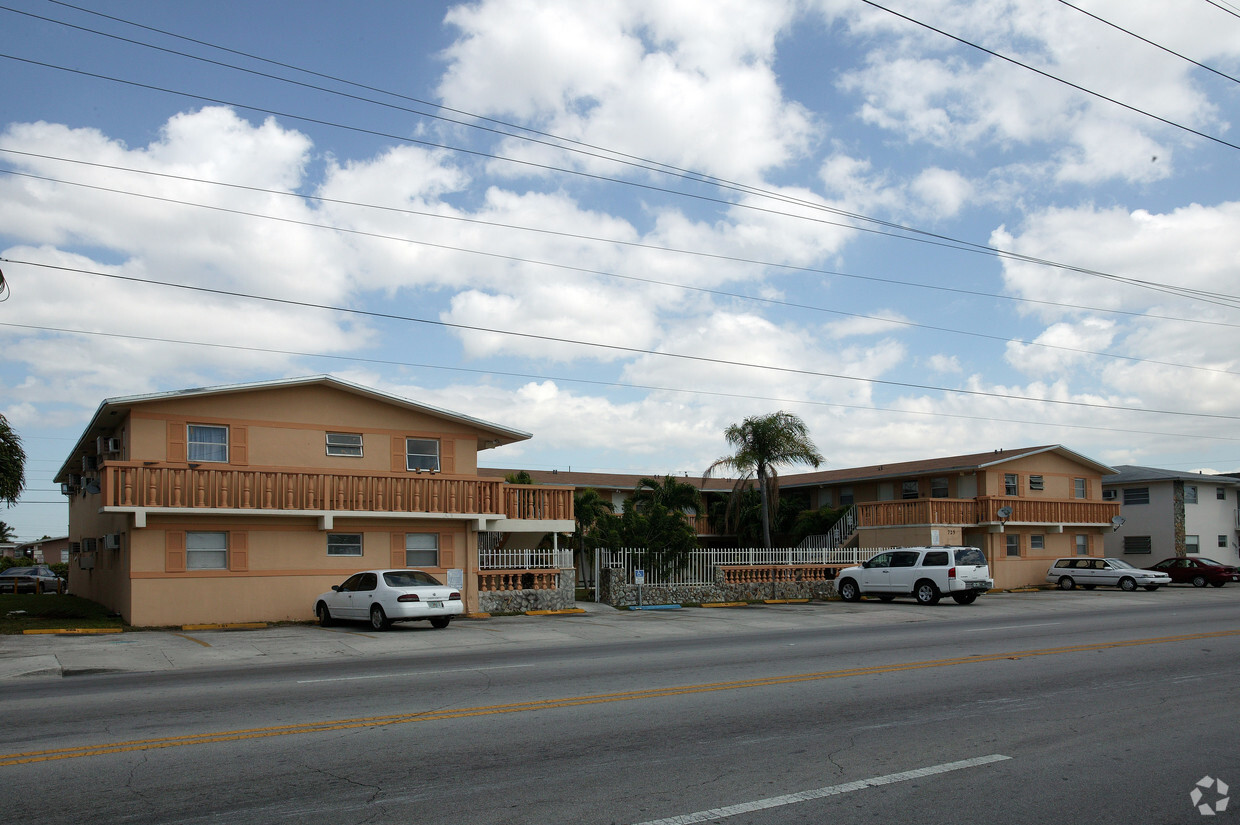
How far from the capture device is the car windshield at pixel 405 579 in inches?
835

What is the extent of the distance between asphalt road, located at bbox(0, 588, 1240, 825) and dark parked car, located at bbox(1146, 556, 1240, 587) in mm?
31481

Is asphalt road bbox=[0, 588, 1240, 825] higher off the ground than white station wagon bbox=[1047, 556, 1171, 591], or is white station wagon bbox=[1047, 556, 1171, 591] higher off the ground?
asphalt road bbox=[0, 588, 1240, 825]

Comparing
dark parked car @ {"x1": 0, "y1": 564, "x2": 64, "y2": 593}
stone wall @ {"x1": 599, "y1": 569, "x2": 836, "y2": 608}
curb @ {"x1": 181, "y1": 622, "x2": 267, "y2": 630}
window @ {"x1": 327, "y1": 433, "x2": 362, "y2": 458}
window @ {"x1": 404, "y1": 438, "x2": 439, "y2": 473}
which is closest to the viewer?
curb @ {"x1": 181, "y1": 622, "x2": 267, "y2": 630}

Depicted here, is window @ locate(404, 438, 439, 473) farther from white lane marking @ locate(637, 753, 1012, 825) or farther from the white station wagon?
the white station wagon

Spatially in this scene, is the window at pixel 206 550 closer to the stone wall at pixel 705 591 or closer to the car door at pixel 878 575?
the stone wall at pixel 705 591

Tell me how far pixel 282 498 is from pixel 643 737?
1727cm

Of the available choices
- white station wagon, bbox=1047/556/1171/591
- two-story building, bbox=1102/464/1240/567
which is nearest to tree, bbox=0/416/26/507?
white station wagon, bbox=1047/556/1171/591

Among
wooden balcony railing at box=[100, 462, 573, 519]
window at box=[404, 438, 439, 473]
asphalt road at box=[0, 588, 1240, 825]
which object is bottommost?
asphalt road at box=[0, 588, 1240, 825]

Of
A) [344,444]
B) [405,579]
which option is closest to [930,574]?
[405,579]

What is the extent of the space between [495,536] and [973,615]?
13.6m

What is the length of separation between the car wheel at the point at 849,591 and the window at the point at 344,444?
16.3 m

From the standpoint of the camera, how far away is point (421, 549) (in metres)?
26.1

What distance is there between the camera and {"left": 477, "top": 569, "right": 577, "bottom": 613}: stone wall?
26.4 m

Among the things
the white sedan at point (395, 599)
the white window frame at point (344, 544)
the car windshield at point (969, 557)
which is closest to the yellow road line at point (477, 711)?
the white sedan at point (395, 599)
